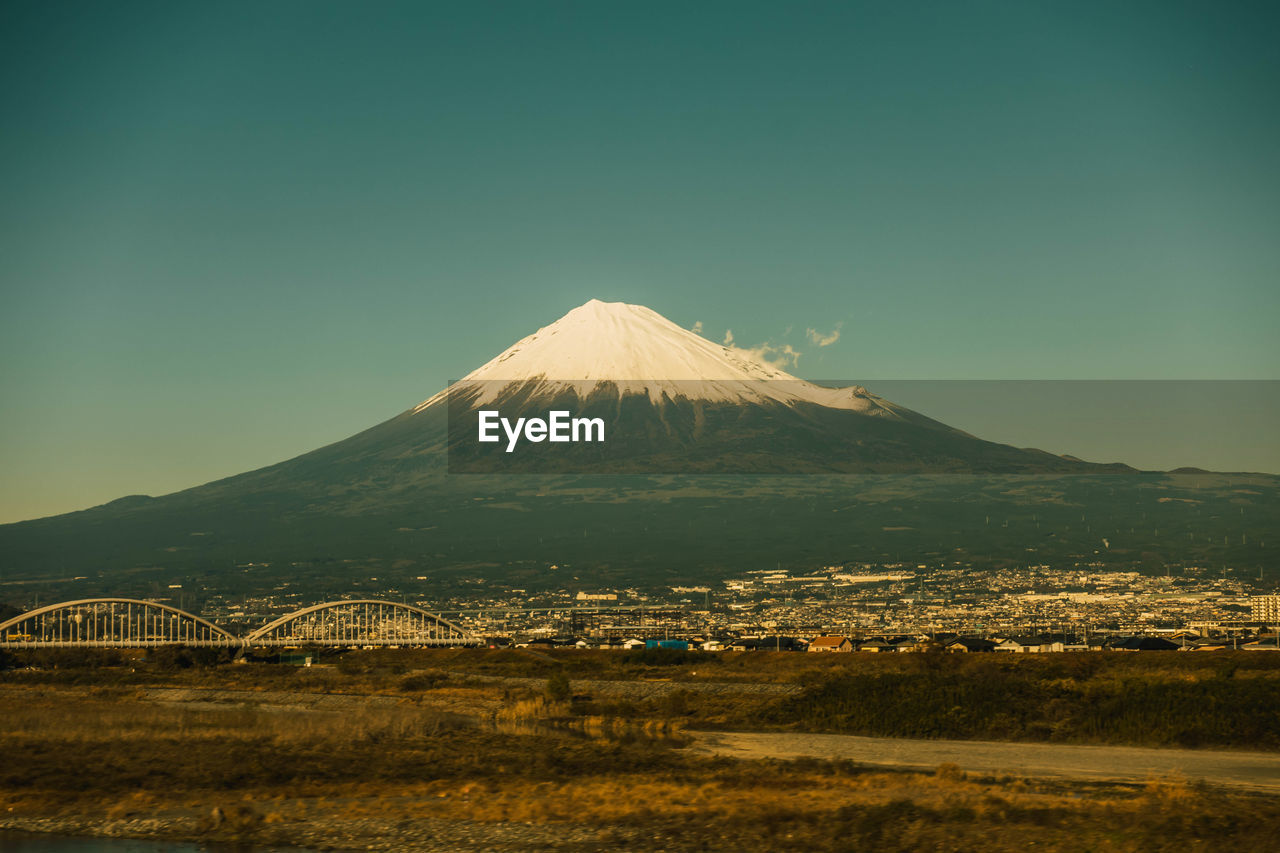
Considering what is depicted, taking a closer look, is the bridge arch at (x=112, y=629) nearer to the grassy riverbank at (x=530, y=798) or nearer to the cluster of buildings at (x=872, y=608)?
the cluster of buildings at (x=872, y=608)

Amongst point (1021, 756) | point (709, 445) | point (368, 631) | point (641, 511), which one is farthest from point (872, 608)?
point (1021, 756)

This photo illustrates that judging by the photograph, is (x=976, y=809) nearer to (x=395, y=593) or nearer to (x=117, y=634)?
(x=117, y=634)

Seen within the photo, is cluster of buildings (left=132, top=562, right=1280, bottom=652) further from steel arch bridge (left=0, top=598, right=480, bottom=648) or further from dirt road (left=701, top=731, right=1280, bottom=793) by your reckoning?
dirt road (left=701, top=731, right=1280, bottom=793)

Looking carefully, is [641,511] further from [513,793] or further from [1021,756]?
[513,793]

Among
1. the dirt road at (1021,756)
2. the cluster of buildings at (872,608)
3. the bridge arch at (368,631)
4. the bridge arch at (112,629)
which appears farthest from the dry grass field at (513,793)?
the bridge arch at (368,631)

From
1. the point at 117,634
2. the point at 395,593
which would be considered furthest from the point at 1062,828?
the point at 395,593

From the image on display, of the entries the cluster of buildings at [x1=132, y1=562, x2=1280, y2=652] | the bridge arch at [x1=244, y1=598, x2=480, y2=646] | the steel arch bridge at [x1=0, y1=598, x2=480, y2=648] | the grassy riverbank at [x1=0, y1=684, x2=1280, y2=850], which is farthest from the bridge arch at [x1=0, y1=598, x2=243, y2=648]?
the grassy riverbank at [x1=0, y1=684, x2=1280, y2=850]

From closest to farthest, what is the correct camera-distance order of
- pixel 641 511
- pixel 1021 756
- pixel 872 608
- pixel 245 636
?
pixel 1021 756
pixel 245 636
pixel 872 608
pixel 641 511
